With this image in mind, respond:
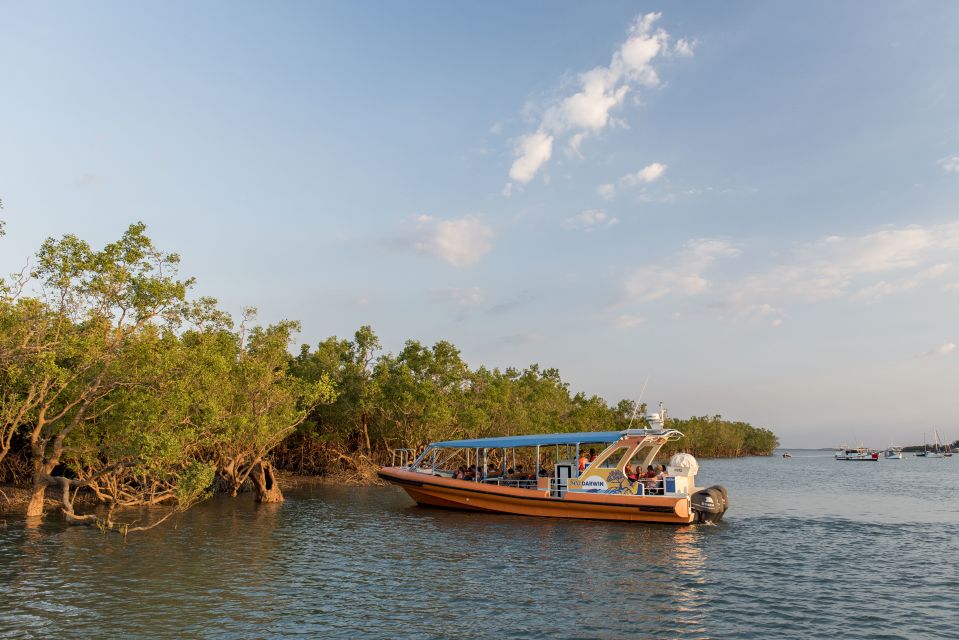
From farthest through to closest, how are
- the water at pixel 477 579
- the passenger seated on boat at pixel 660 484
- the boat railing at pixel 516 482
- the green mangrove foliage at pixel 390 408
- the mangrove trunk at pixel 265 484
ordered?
the green mangrove foliage at pixel 390 408 < the mangrove trunk at pixel 265 484 < the boat railing at pixel 516 482 < the passenger seated on boat at pixel 660 484 < the water at pixel 477 579

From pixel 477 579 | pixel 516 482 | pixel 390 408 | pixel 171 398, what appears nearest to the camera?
pixel 477 579

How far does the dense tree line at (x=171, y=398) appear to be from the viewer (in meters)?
19.5

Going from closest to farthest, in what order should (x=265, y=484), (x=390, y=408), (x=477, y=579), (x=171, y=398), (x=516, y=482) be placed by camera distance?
(x=477, y=579) → (x=171, y=398) → (x=516, y=482) → (x=265, y=484) → (x=390, y=408)

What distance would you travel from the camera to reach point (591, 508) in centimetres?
2538

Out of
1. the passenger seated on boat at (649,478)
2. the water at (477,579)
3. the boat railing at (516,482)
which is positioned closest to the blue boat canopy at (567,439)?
the passenger seated on boat at (649,478)

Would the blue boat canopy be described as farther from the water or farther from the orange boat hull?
the water

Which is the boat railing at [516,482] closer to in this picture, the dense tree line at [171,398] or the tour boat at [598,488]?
the tour boat at [598,488]

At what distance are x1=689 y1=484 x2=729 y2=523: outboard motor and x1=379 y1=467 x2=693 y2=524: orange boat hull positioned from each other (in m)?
0.50

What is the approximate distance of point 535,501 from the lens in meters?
26.4

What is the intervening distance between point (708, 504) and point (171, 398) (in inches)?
799

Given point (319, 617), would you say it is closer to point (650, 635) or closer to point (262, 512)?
point (650, 635)

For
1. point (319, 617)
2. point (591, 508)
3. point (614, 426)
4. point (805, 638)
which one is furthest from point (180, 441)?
point (614, 426)

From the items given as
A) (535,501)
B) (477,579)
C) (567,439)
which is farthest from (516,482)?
(477,579)

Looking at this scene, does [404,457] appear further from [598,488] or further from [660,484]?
[660,484]
